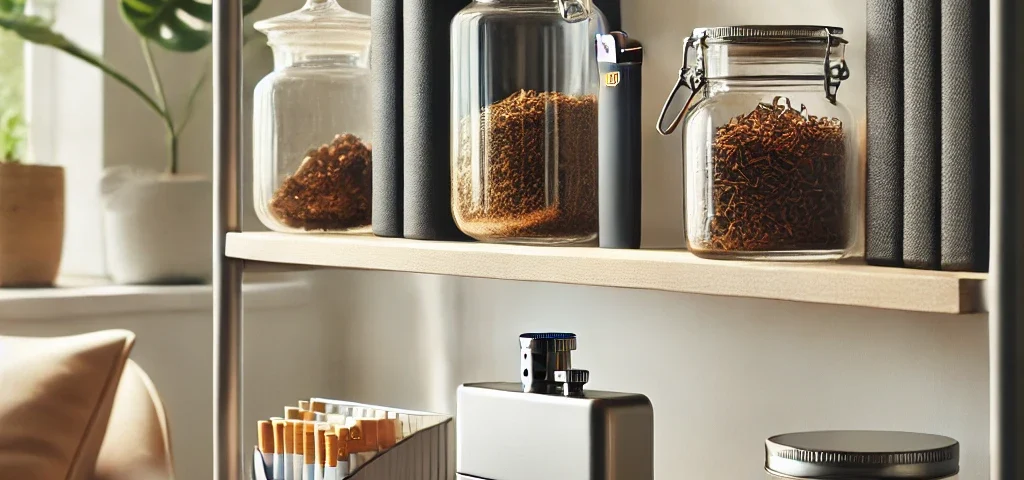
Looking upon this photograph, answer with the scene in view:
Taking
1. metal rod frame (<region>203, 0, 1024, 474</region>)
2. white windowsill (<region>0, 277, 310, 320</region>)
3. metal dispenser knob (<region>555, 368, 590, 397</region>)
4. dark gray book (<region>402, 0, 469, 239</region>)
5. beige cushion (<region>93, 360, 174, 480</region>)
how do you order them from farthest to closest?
white windowsill (<region>0, 277, 310, 320</region>) < beige cushion (<region>93, 360, 174, 480</region>) < dark gray book (<region>402, 0, 469, 239</region>) < metal dispenser knob (<region>555, 368, 590, 397</region>) < metal rod frame (<region>203, 0, 1024, 474</region>)

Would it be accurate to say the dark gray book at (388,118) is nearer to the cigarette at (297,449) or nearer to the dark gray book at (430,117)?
the dark gray book at (430,117)

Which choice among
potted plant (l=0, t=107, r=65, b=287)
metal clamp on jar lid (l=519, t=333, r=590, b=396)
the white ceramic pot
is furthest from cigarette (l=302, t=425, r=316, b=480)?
potted plant (l=0, t=107, r=65, b=287)

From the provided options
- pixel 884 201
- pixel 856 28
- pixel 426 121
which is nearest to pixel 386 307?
pixel 426 121

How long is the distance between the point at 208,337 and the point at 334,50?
0.75 metres

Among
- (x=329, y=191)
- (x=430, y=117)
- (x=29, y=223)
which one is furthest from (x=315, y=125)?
(x=29, y=223)

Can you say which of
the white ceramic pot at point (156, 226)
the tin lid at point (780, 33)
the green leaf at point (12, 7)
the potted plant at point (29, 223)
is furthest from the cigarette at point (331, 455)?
the green leaf at point (12, 7)

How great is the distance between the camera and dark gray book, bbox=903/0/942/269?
66cm

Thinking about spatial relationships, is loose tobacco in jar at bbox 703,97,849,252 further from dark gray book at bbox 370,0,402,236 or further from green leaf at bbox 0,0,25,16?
green leaf at bbox 0,0,25,16

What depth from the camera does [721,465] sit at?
1.02m

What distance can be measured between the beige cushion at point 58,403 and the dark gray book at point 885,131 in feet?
3.14

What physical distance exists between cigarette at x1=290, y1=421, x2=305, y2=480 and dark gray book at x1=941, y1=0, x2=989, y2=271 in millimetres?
627

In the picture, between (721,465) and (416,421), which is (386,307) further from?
(721,465)

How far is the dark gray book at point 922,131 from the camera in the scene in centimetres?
66

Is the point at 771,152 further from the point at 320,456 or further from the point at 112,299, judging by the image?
the point at 112,299
